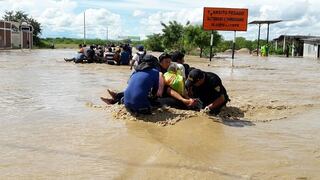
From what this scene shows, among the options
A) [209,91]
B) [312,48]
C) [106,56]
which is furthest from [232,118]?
[312,48]

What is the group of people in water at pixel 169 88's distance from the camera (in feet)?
26.1

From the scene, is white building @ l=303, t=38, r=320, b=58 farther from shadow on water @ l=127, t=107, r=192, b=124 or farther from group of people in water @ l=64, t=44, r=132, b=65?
shadow on water @ l=127, t=107, r=192, b=124

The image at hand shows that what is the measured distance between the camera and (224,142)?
275 inches

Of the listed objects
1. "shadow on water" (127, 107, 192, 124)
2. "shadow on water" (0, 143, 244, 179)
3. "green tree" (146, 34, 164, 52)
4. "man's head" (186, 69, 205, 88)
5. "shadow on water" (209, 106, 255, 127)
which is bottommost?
"shadow on water" (0, 143, 244, 179)

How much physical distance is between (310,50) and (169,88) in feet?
162

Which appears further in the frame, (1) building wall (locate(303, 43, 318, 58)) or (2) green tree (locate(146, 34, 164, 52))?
(2) green tree (locate(146, 34, 164, 52))

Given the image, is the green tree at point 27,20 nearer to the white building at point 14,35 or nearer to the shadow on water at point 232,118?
the white building at point 14,35

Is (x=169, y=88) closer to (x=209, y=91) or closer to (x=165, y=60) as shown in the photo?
(x=165, y=60)

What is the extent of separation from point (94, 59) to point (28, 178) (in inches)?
870

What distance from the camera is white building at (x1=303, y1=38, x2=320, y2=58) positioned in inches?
2011

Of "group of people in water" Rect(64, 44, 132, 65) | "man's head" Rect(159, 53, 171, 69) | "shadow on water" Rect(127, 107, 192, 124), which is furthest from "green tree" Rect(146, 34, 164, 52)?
"shadow on water" Rect(127, 107, 192, 124)

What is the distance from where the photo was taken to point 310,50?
5459cm

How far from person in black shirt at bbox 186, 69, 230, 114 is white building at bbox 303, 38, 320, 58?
43.6m

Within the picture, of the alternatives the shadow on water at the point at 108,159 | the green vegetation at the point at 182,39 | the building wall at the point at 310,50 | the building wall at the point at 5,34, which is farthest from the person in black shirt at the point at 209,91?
the building wall at the point at 5,34
